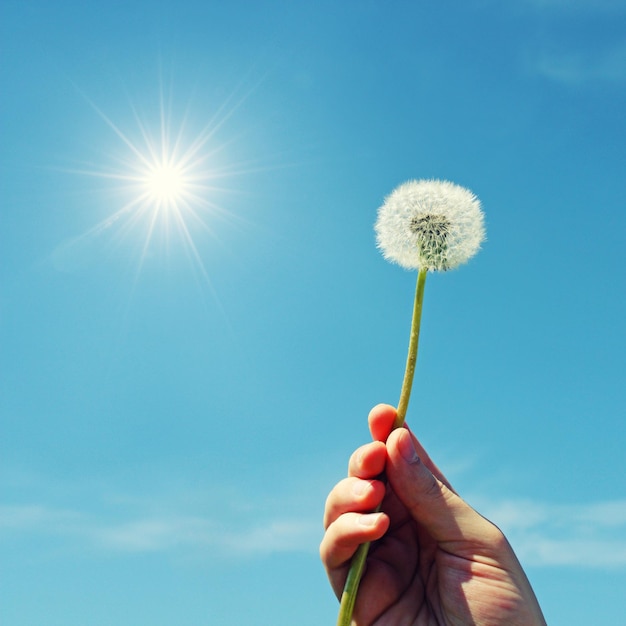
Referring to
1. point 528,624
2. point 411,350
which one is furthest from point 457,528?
point 411,350

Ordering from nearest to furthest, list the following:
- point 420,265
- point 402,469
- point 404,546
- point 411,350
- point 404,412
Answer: point 411,350
point 404,412
point 420,265
point 402,469
point 404,546

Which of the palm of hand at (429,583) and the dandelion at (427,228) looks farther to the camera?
the palm of hand at (429,583)

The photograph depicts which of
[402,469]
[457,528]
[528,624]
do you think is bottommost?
[528,624]

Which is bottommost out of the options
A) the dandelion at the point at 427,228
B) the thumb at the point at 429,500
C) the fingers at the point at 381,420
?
the thumb at the point at 429,500

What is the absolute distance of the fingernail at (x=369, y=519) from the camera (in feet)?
12.3

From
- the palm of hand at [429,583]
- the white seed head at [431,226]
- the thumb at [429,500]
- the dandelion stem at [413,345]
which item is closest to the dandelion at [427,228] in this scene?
the white seed head at [431,226]

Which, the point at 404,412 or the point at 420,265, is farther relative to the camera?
the point at 420,265

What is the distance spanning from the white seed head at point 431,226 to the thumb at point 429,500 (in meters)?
1.24

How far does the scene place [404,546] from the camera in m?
4.78

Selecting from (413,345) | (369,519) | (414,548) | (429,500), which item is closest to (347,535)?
(369,519)

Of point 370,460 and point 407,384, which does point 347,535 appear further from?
point 407,384

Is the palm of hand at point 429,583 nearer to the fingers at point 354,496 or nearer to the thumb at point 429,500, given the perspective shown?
the thumb at point 429,500

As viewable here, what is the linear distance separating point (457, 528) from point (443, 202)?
233cm

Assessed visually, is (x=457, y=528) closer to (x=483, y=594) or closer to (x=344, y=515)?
(x=483, y=594)
